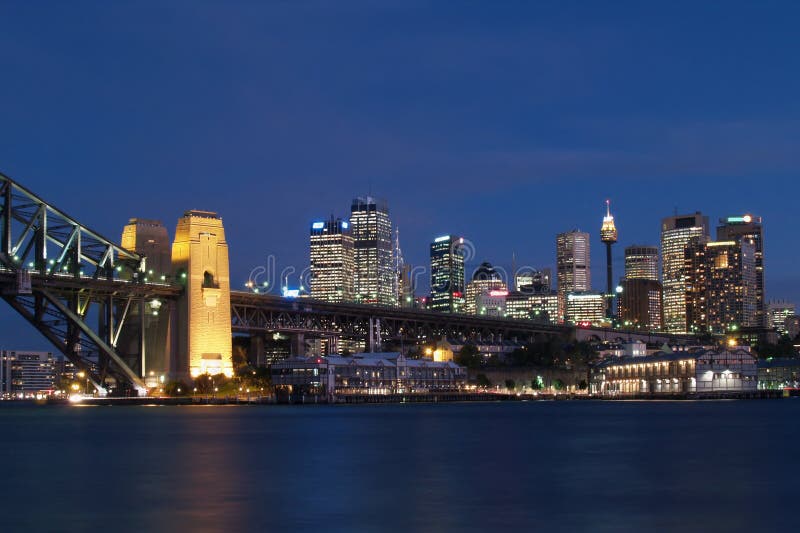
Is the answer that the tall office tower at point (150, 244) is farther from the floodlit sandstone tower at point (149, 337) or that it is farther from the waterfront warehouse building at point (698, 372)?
the waterfront warehouse building at point (698, 372)

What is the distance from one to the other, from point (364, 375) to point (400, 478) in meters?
99.2

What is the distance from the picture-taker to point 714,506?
32.0 metres

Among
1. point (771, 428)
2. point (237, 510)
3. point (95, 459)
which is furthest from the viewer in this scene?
point (771, 428)

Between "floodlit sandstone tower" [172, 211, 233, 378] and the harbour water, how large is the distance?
4164 centimetres

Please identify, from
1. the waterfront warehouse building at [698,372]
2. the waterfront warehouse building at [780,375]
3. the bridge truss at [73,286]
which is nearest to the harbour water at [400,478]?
the bridge truss at [73,286]

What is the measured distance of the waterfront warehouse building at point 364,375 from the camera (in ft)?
440

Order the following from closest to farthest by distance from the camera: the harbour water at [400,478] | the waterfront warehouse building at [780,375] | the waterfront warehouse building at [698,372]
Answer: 1. the harbour water at [400,478]
2. the waterfront warehouse building at [698,372]
3. the waterfront warehouse building at [780,375]

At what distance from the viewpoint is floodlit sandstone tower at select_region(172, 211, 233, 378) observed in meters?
114

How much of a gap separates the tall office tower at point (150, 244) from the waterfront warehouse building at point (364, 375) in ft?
70.7

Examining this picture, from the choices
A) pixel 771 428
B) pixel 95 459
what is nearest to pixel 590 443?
pixel 771 428

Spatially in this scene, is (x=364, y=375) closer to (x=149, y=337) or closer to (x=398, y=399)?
(x=398, y=399)

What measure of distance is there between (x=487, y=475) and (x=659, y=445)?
57.1 ft

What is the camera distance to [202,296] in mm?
114438

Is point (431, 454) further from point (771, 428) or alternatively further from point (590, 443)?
point (771, 428)
